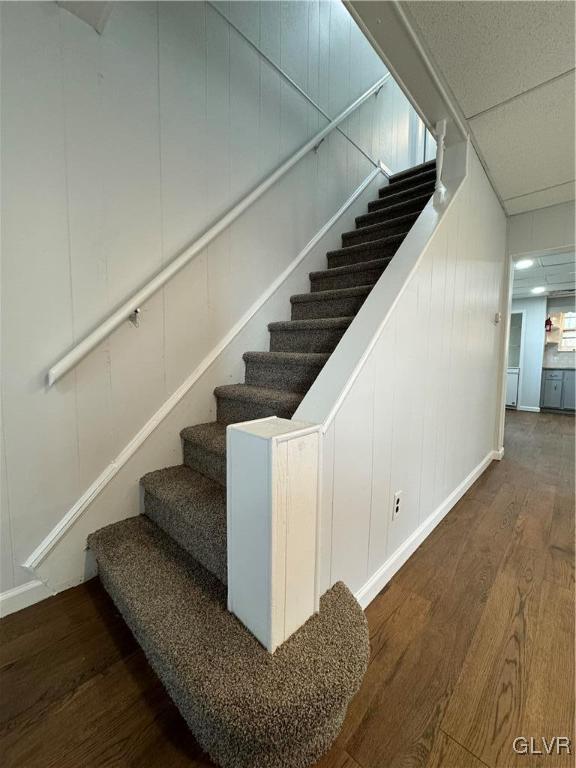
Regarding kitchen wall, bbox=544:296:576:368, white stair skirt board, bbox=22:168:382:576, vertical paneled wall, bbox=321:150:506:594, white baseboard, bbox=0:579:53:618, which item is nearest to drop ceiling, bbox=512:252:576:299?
kitchen wall, bbox=544:296:576:368

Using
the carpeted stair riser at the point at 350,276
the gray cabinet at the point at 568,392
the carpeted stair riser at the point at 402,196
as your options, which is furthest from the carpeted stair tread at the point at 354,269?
the gray cabinet at the point at 568,392

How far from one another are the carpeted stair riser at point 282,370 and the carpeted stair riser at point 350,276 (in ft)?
2.50

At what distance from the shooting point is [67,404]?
1212 millimetres

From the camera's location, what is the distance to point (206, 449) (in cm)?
137

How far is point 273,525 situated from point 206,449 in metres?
0.73

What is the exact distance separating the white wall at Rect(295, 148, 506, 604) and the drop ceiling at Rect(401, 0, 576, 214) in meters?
0.22

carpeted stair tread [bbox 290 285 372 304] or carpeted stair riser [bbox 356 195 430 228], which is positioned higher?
carpeted stair riser [bbox 356 195 430 228]

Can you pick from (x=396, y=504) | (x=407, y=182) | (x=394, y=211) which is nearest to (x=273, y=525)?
(x=396, y=504)

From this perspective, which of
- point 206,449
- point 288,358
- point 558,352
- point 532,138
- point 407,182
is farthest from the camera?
point 558,352

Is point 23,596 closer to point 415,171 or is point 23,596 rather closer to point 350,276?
point 350,276

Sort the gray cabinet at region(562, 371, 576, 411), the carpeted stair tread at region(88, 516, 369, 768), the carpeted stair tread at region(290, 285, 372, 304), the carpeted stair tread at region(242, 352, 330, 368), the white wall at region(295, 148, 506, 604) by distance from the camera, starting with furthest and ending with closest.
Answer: the gray cabinet at region(562, 371, 576, 411) < the carpeted stair tread at region(290, 285, 372, 304) < the carpeted stair tread at region(242, 352, 330, 368) < the white wall at region(295, 148, 506, 604) < the carpeted stair tread at region(88, 516, 369, 768)

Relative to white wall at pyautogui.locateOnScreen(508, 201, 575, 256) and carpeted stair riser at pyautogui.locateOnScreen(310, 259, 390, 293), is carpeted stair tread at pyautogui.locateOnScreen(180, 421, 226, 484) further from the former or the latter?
white wall at pyautogui.locateOnScreen(508, 201, 575, 256)

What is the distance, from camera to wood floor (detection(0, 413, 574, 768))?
77cm

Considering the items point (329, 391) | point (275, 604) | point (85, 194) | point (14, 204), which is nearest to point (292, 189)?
point (85, 194)
